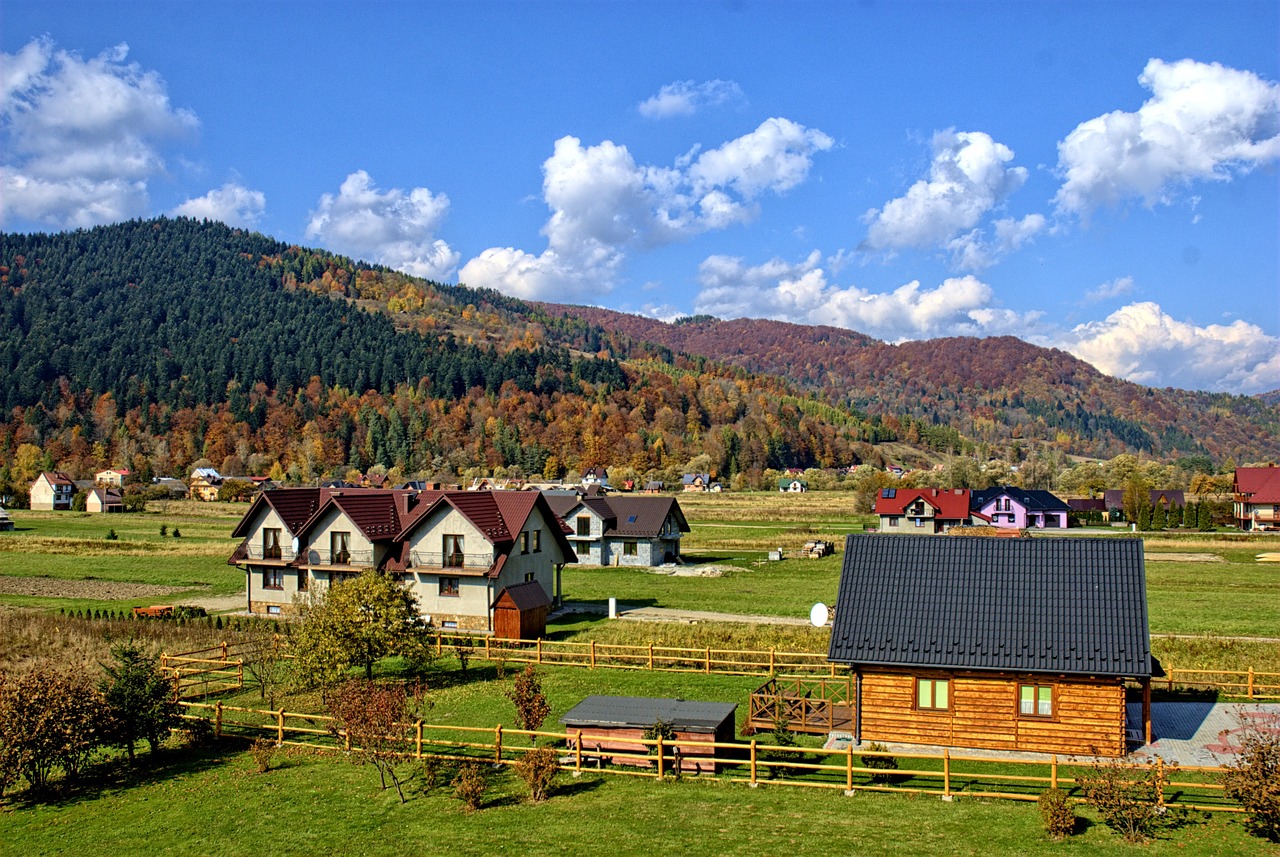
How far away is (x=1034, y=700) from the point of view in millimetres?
24172

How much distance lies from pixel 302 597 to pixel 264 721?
15.4 meters

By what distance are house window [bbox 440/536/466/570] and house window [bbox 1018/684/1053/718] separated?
2725 cm

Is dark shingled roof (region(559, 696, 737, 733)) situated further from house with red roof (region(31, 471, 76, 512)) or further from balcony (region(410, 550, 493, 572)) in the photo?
house with red roof (region(31, 471, 76, 512))

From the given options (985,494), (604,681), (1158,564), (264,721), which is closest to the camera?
(264,721)

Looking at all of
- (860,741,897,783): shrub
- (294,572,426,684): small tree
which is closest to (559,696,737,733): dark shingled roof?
(860,741,897,783): shrub

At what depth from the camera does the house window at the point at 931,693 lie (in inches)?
972

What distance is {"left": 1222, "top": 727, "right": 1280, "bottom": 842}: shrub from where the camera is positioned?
58.5 feet

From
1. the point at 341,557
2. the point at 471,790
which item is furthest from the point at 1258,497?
the point at 471,790

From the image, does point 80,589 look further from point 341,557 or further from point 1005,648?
point 1005,648

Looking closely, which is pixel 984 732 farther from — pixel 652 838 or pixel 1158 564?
pixel 1158 564

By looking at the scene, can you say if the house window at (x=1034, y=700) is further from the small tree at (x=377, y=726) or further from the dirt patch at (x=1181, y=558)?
the dirt patch at (x=1181, y=558)

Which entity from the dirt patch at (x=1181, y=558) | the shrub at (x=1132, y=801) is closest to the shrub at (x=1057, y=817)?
the shrub at (x=1132, y=801)

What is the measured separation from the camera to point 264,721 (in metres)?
29.2

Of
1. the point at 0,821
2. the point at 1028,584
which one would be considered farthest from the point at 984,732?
the point at 0,821
